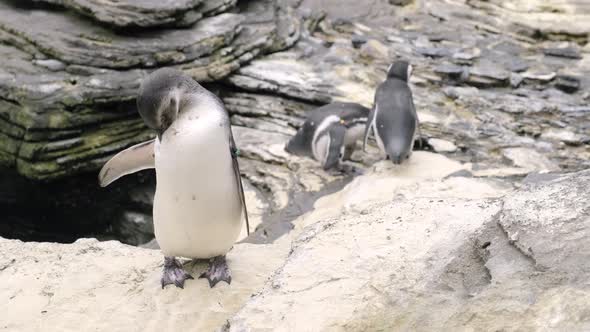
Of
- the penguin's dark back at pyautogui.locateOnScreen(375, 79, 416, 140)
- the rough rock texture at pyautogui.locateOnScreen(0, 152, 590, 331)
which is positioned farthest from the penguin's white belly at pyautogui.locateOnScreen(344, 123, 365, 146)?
the rough rock texture at pyautogui.locateOnScreen(0, 152, 590, 331)

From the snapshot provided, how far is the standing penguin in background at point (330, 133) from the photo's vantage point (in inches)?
203

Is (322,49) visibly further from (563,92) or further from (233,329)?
(233,329)

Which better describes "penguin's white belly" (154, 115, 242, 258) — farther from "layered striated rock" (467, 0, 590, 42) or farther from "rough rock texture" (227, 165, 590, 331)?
"layered striated rock" (467, 0, 590, 42)

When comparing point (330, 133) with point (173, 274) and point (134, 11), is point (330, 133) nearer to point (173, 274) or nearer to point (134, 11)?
point (134, 11)

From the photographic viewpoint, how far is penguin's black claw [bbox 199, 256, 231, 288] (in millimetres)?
2713

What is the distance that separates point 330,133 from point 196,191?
275cm

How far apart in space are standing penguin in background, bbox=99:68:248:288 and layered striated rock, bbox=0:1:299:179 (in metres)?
2.79

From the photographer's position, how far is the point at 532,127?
5395 millimetres

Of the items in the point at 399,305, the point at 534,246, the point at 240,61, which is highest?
the point at 534,246

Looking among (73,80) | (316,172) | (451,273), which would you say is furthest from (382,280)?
(73,80)

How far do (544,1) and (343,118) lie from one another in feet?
11.6

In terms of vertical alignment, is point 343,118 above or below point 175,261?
below

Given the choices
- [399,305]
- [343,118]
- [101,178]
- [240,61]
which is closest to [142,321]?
[101,178]

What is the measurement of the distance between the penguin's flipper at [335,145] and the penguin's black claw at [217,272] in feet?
8.00
